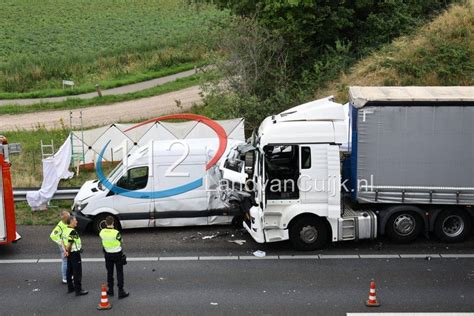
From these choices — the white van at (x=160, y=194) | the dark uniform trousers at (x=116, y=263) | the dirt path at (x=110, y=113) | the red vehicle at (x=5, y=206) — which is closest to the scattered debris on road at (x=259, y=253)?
the white van at (x=160, y=194)

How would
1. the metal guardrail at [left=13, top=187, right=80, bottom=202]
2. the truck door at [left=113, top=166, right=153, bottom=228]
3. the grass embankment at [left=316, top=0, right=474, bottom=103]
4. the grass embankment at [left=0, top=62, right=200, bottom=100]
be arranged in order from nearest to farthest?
the truck door at [left=113, top=166, right=153, bottom=228]
the metal guardrail at [left=13, top=187, right=80, bottom=202]
the grass embankment at [left=316, top=0, right=474, bottom=103]
the grass embankment at [left=0, top=62, right=200, bottom=100]

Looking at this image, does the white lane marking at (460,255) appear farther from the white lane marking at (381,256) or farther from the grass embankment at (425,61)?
the grass embankment at (425,61)

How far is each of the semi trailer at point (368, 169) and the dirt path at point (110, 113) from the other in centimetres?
1483

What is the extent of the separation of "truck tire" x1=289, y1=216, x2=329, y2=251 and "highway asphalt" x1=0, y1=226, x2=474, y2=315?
0.72 feet

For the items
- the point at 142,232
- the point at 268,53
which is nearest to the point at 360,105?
the point at 142,232

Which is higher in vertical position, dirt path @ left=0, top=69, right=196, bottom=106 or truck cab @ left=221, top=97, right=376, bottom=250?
dirt path @ left=0, top=69, right=196, bottom=106

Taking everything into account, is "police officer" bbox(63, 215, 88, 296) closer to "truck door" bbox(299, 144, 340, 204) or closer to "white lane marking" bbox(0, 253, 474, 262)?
"white lane marking" bbox(0, 253, 474, 262)

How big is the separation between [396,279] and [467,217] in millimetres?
2737

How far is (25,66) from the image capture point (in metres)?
38.5

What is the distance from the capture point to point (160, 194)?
15516 millimetres

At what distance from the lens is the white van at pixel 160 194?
50.7 ft

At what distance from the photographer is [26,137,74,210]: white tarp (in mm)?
17094

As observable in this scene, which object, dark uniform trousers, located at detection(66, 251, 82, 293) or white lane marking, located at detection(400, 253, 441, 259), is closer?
dark uniform trousers, located at detection(66, 251, 82, 293)

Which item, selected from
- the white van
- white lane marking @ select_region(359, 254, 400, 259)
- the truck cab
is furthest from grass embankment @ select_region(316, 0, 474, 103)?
white lane marking @ select_region(359, 254, 400, 259)
